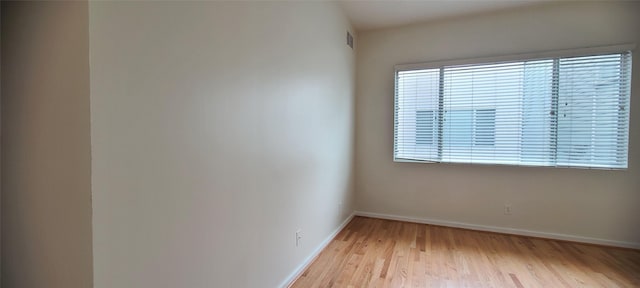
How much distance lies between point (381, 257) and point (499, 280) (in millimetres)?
1001

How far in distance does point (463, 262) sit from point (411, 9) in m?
2.86

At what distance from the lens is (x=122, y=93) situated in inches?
38.9

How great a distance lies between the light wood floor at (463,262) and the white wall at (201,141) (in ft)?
1.51

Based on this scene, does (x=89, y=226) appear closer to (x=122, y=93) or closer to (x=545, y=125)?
(x=122, y=93)

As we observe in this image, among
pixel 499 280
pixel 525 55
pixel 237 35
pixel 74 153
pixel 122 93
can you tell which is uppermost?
pixel 525 55

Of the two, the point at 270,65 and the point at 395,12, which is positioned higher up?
the point at 395,12

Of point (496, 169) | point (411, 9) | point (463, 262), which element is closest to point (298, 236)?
point (463, 262)

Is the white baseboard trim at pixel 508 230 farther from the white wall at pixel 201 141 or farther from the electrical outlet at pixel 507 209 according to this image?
the white wall at pixel 201 141

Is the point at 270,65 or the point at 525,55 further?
the point at 525,55

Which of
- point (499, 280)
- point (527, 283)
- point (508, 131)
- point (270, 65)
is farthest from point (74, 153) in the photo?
point (508, 131)

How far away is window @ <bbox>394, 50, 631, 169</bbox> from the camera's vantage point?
3004 millimetres

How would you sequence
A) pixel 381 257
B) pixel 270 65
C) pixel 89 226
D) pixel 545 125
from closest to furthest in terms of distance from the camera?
pixel 89 226
pixel 270 65
pixel 381 257
pixel 545 125

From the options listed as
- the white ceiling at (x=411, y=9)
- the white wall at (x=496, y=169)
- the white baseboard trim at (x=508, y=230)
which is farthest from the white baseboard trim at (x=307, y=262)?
the white ceiling at (x=411, y=9)

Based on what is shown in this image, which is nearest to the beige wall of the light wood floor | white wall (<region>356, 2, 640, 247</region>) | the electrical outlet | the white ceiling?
the light wood floor
